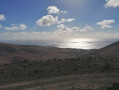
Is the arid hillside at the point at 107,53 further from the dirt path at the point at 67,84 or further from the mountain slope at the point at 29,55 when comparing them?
the dirt path at the point at 67,84

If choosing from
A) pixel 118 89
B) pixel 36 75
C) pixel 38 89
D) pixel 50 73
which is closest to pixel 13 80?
pixel 36 75

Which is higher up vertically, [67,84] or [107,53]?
[107,53]

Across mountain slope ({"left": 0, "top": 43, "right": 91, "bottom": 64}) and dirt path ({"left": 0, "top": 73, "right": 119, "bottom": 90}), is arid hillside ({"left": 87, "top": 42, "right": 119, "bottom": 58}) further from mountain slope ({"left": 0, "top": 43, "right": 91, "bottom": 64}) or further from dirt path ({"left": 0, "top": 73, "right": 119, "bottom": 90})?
dirt path ({"left": 0, "top": 73, "right": 119, "bottom": 90})

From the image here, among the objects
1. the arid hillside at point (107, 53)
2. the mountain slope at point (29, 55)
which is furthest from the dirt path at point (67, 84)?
the mountain slope at point (29, 55)

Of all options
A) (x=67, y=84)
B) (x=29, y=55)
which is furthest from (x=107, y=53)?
(x=67, y=84)

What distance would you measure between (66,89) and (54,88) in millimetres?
892

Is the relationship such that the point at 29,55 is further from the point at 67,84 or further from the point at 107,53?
the point at 67,84

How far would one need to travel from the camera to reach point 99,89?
9586mm

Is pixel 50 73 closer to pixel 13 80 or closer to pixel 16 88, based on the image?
pixel 13 80

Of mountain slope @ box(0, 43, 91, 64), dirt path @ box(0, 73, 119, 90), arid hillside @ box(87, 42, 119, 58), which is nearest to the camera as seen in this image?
dirt path @ box(0, 73, 119, 90)

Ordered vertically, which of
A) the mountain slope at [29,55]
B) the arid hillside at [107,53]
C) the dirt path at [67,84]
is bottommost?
the mountain slope at [29,55]


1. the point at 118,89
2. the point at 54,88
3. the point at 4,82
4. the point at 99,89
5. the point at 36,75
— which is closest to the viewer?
the point at 118,89

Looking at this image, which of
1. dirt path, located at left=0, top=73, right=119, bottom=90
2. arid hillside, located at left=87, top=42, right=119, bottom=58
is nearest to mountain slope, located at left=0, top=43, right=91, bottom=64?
arid hillside, located at left=87, top=42, right=119, bottom=58

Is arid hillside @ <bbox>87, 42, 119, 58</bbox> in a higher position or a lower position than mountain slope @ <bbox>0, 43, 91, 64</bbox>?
higher
